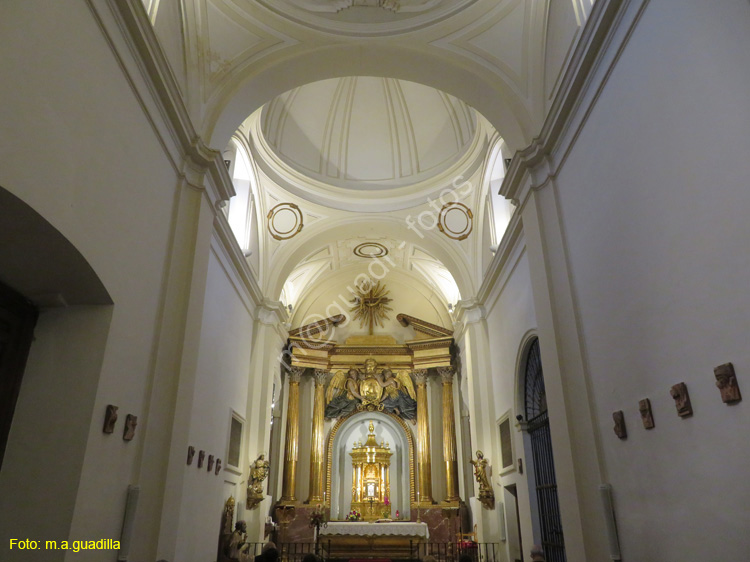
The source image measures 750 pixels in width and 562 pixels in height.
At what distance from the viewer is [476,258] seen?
11633 millimetres

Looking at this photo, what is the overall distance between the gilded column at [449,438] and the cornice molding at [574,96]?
30.3 ft

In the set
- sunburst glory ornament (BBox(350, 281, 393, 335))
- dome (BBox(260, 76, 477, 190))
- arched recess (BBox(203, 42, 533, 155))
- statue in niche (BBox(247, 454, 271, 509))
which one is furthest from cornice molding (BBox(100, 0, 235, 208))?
sunburst glory ornament (BBox(350, 281, 393, 335))

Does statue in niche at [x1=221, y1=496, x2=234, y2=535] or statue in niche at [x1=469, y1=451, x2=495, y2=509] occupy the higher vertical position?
statue in niche at [x1=469, y1=451, x2=495, y2=509]

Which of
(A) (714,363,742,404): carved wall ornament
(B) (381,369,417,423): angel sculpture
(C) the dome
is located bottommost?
(A) (714,363,742,404): carved wall ornament

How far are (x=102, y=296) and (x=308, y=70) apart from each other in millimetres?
4618

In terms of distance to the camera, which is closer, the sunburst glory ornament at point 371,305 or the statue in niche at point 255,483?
the statue in niche at point 255,483

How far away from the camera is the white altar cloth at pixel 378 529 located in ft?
42.2

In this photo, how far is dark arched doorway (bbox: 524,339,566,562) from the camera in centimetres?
712

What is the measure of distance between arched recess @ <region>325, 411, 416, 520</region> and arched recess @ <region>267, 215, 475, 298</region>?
578cm

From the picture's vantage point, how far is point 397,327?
1706 cm

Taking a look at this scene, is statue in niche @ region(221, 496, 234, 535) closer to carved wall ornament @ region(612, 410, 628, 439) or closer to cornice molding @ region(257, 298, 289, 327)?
cornice molding @ region(257, 298, 289, 327)

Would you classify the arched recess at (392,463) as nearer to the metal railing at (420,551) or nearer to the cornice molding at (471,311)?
the metal railing at (420,551)

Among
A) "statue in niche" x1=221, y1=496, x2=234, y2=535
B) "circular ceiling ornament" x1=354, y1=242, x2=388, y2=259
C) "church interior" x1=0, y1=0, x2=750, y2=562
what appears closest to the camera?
"church interior" x1=0, y1=0, x2=750, y2=562

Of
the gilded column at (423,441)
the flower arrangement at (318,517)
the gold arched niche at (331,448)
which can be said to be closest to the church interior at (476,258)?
the flower arrangement at (318,517)
